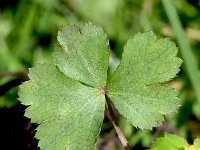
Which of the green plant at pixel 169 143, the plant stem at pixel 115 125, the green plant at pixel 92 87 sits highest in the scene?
the green plant at pixel 92 87

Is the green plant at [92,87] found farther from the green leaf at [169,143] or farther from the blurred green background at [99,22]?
the blurred green background at [99,22]

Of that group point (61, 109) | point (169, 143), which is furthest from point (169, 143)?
point (61, 109)

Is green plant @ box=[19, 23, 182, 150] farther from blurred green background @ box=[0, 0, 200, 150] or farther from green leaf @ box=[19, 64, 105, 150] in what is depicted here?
blurred green background @ box=[0, 0, 200, 150]

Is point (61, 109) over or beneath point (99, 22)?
beneath

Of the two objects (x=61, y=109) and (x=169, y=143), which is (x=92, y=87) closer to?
(x=61, y=109)

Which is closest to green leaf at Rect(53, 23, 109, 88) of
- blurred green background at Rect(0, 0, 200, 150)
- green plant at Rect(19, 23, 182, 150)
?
green plant at Rect(19, 23, 182, 150)

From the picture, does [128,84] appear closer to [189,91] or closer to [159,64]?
[159,64]

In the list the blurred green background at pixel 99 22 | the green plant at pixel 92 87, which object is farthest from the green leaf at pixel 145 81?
the blurred green background at pixel 99 22
